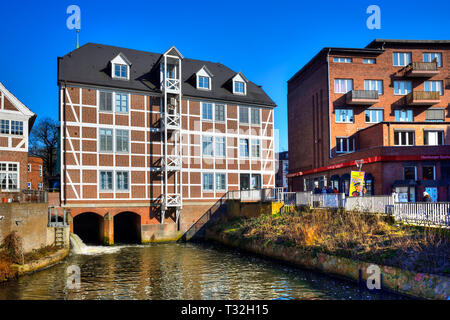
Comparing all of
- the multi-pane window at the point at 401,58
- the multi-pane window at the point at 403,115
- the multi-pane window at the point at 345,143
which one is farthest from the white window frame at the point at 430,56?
the multi-pane window at the point at 345,143

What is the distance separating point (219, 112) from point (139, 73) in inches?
295

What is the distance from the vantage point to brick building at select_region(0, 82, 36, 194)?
84.0 feet

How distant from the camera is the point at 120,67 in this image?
103 feet

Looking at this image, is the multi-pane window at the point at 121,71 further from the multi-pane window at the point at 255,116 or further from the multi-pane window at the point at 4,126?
the multi-pane window at the point at 255,116

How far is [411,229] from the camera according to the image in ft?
56.1

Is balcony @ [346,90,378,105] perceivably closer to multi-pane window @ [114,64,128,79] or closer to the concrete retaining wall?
the concrete retaining wall

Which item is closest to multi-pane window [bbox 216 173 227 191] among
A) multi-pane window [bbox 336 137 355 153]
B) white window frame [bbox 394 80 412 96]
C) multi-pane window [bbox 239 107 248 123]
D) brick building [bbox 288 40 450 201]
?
multi-pane window [bbox 239 107 248 123]

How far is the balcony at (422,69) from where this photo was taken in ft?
134

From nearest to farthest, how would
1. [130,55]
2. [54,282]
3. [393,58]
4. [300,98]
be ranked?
[54,282], [130,55], [393,58], [300,98]

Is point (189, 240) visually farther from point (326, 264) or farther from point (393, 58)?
point (393, 58)

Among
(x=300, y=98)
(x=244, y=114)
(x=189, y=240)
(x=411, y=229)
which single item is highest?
(x=300, y=98)

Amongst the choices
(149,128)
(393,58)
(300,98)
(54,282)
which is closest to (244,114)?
(149,128)

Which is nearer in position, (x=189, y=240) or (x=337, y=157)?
(x=189, y=240)
